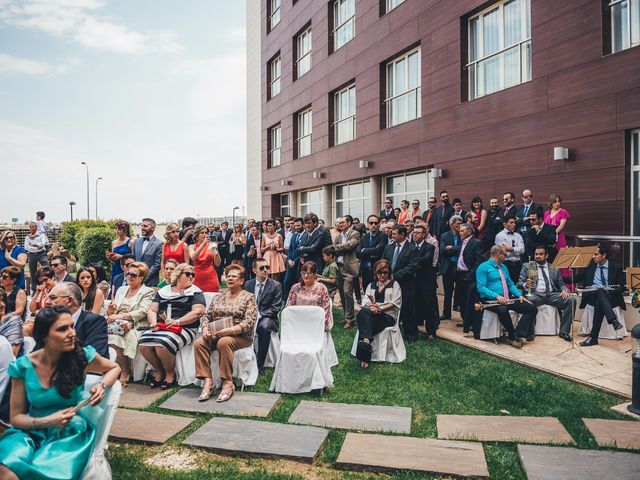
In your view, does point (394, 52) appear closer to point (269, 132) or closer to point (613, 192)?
point (613, 192)

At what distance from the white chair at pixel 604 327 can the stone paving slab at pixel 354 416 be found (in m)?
4.24

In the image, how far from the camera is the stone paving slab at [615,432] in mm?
4193

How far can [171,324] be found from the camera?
605 cm

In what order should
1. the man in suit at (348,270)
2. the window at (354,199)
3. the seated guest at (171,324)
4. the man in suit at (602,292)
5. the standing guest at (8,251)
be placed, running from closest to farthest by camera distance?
the seated guest at (171,324) → the man in suit at (602,292) → the man in suit at (348,270) → the standing guest at (8,251) → the window at (354,199)

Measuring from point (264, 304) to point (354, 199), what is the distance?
11.0 metres

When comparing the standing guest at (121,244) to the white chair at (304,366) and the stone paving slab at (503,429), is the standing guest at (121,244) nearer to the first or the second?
the white chair at (304,366)

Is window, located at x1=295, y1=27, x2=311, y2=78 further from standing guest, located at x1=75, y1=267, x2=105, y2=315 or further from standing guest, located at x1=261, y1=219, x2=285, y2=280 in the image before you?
standing guest, located at x1=75, y1=267, x2=105, y2=315

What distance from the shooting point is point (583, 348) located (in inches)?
278

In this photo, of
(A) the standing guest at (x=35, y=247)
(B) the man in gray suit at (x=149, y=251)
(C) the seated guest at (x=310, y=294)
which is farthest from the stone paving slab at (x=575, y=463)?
(A) the standing guest at (x=35, y=247)

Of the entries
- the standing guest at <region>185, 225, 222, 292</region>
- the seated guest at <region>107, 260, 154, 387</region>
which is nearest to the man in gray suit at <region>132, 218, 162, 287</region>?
the standing guest at <region>185, 225, 222, 292</region>

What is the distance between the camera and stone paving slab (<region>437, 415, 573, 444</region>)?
172 inches

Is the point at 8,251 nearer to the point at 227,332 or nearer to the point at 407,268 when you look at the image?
the point at 227,332

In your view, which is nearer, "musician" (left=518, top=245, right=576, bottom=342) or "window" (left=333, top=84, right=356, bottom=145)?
"musician" (left=518, top=245, right=576, bottom=342)

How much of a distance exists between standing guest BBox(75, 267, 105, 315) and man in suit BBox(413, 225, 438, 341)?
4.58 metres
